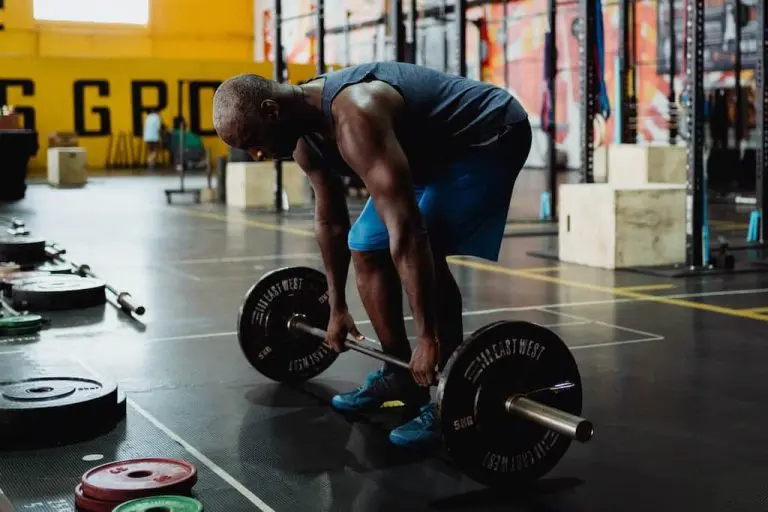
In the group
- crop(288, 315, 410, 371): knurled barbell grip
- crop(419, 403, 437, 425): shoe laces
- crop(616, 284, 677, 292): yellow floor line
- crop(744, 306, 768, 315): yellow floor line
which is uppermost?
crop(288, 315, 410, 371): knurled barbell grip

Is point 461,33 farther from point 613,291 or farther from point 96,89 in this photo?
point 96,89

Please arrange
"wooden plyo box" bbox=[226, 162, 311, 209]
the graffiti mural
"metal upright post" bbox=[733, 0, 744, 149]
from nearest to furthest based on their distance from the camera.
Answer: "metal upright post" bbox=[733, 0, 744, 149], "wooden plyo box" bbox=[226, 162, 311, 209], the graffiti mural

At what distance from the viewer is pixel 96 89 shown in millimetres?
18672

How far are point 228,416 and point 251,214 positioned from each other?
6.88m

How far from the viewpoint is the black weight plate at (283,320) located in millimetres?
3229

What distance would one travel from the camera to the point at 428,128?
2.50 m

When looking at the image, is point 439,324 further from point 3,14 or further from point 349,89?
point 3,14

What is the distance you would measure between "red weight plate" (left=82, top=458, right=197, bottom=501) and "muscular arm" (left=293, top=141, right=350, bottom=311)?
0.71 m

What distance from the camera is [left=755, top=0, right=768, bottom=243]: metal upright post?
7.00m

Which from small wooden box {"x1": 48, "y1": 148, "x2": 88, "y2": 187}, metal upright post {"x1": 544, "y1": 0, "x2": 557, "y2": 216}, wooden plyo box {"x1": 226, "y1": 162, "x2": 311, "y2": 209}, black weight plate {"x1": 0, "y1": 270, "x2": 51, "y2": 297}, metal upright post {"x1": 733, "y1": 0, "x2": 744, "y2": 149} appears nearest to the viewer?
black weight plate {"x1": 0, "y1": 270, "x2": 51, "y2": 297}

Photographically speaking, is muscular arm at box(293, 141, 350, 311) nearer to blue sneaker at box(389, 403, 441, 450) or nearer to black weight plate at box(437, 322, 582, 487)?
blue sneaker at box(389, 403, 441, 450)

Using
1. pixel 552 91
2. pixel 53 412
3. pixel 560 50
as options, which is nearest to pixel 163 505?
pixel 53 412

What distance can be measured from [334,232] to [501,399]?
2.53 ft

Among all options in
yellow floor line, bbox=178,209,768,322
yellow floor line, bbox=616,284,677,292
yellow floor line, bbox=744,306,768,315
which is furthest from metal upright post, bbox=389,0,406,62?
yellow floor line, bbox=744,306,768,315
